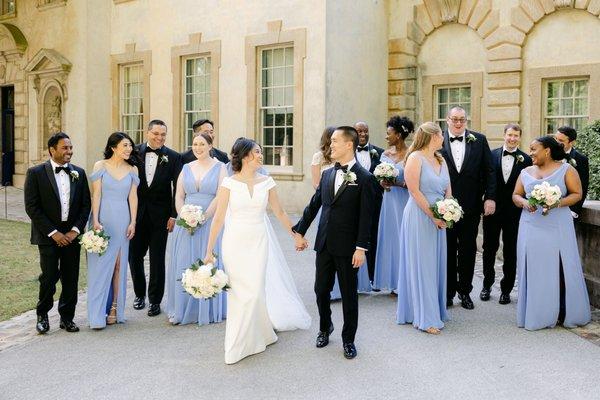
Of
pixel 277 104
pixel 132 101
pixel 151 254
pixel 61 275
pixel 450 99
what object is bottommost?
pixel 61 275

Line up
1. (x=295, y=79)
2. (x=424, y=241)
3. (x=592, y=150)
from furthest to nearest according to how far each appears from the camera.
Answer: (x=295, y=79), (x=592, y=150), (x=424, y=241)

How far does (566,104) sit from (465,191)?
818 centimetres

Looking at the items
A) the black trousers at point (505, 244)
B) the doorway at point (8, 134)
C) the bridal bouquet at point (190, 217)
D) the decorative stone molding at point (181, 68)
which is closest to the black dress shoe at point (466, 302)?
the black trousers at point (505, 244)

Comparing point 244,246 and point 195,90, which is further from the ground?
point 195,90

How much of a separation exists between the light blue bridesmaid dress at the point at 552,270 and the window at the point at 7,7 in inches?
852

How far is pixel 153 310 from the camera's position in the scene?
23.8ft

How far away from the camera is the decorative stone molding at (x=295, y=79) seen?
15.4m

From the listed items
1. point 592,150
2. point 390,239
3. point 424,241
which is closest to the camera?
point 424,241

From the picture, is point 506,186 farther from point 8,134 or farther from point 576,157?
point 8,134

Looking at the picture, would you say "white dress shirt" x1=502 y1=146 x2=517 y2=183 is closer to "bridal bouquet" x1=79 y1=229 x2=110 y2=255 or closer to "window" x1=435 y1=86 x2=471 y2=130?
"bridal bouquet" x1=79 y1=229 x2=110 y2=255

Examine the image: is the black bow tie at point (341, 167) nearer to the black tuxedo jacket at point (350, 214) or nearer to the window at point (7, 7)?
the black tuxedo jacket at point (350, 214)

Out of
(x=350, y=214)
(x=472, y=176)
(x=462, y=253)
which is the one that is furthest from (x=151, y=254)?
(x=472, y=176)

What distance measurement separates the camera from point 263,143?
16.6 metres

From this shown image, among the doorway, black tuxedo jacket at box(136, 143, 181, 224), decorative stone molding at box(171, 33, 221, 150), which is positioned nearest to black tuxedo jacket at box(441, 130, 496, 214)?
black tuxedo jacket at box(136, 143, 181, 224)
